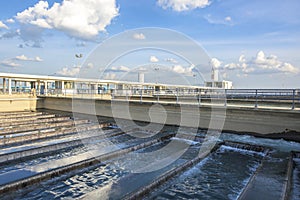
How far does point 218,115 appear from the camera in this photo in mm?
11070

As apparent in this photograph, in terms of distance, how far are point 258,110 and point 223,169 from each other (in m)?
4.89

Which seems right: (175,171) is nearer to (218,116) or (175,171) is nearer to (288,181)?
(288,181)

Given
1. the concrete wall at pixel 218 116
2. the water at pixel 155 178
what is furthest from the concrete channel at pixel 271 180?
the concrete wall at pixel 218 116

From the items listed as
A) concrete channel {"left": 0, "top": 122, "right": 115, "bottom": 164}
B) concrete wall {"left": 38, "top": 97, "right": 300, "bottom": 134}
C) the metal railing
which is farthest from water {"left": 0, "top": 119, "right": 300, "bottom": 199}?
the metal railing

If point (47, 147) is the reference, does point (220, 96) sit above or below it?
above

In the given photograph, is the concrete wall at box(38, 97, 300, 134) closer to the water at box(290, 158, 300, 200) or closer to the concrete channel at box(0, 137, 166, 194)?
the water at box(290, 158, 300, 200)

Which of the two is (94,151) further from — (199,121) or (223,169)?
(199,121)

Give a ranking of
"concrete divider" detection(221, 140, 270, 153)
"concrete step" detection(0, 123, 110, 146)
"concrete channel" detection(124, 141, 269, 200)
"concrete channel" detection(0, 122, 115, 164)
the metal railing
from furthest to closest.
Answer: the metal railing < "concrete step" detection(0, 123, 110, 146) < "concrete divider" detection(221, 140, 270, 153) < "concrete channel" detection(0, 122, 115, 164) < "concrete channel" detection(124, 141, 269, 200)

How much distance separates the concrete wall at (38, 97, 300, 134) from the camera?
934 cm

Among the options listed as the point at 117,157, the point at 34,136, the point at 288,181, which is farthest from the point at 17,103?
the point at 288,181

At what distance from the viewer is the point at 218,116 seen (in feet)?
36.4

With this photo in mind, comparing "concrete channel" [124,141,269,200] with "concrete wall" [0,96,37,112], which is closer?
"concrete channel" [124,141,269,200]

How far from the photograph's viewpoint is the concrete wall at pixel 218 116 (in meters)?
9.34

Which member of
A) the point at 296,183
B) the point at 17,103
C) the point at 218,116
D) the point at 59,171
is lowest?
the point at 296,183
